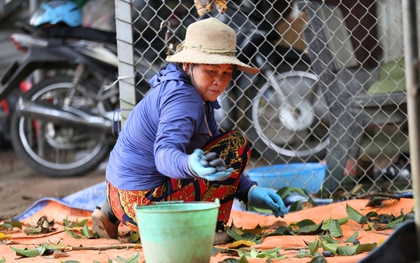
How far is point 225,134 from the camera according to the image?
2635 mm

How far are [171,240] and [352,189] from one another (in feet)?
6.77

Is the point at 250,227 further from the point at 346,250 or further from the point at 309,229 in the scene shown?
the point at 346,250

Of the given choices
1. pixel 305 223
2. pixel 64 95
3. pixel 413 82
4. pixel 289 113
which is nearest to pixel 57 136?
pixel 64 95

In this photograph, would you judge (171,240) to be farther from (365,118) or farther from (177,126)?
(365,118)

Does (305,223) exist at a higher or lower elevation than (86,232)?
higher

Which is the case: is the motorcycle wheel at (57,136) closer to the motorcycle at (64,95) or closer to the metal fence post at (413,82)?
the motorcycle at (64,95)

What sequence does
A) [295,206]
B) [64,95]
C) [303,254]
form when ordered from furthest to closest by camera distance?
[64,95] → [295,206] → [303,254]

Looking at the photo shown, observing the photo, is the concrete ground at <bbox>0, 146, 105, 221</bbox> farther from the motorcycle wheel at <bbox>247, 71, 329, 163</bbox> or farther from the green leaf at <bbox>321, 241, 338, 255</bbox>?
the green leaf at <bbox>321, 241, 338, 255</bbox>

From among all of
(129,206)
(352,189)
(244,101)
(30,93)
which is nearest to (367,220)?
(352,189)

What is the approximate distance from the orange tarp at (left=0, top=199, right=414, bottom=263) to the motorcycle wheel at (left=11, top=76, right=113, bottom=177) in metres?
1.67

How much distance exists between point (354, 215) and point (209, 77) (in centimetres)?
117

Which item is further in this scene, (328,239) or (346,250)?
(328,239)

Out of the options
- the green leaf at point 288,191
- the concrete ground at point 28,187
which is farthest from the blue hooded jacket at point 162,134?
the concrete ground at point 28,187

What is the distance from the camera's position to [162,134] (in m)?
2.15
